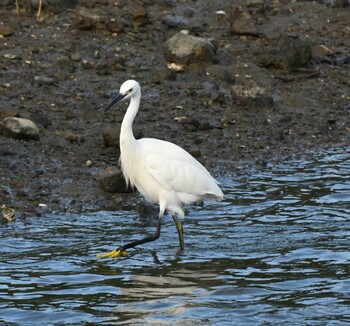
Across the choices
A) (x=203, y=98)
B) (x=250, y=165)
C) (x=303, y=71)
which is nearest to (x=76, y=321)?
(x=250, y=165)

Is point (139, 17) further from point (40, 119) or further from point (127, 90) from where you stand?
point (127, 90)

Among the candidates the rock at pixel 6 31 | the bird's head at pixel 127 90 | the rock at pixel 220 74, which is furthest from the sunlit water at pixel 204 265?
the rock at pixel 6 31

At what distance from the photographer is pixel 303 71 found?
51.7ft

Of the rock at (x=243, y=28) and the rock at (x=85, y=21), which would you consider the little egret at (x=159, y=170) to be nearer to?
the rock at (x=85, y=21)

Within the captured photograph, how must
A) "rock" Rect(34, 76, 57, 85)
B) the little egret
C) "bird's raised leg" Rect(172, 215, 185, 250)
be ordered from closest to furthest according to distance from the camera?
1. "bird's raised leg" Rect(172, 215, 185, 250)
2. the little egret
3. "rock" Rect(34, 76, 57, 85)

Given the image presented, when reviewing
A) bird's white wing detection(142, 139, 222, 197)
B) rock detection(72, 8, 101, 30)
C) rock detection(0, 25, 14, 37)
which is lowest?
bird's white wing detection(142, 139, 222, 197)

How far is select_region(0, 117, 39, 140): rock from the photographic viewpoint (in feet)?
40.6

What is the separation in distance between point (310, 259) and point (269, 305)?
4.53ft

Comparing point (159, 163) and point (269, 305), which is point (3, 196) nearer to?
point (159, 163)

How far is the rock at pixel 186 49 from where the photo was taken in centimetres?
1493

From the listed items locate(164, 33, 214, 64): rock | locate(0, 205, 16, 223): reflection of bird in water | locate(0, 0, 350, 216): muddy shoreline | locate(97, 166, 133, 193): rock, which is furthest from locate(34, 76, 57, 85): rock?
locate(0, 205, 16, 223): reflection of bird in water

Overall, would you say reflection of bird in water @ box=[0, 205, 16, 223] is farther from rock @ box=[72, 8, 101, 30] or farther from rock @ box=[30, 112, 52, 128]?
rock @ box=[72, 8, 101, 30]

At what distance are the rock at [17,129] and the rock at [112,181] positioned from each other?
3.63 feet

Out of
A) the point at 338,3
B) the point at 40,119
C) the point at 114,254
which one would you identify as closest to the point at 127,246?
the point at 114,254
